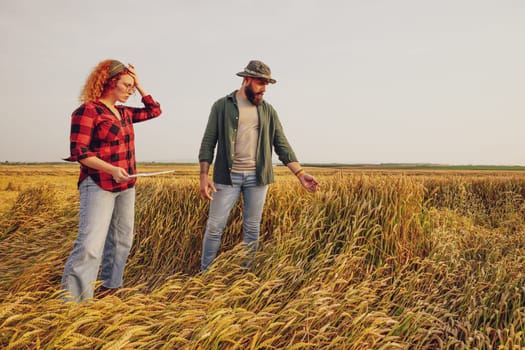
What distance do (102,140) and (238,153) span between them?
121 cm

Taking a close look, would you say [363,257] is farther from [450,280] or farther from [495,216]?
[495,216]

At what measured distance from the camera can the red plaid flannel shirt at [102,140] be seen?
2523 millimetres

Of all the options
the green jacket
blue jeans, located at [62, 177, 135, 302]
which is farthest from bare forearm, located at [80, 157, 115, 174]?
the green jacket

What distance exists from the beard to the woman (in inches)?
39.8

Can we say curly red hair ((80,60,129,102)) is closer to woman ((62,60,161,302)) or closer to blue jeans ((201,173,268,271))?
woman ((62,60,161,302))

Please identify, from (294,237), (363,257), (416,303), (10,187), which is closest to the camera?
(416,303)

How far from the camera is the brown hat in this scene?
3214mm

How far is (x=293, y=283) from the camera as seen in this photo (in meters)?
3.29

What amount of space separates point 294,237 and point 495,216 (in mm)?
7819

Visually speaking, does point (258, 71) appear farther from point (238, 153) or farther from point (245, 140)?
point (238, 153)

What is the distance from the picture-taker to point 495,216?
9180mm

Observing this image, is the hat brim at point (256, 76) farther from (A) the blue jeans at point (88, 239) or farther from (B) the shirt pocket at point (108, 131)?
(A) the blue jeans at point (88, 239)

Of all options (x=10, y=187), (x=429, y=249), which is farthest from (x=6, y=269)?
(x=10, y=187)

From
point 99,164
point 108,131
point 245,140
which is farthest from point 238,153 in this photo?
point 99,164
